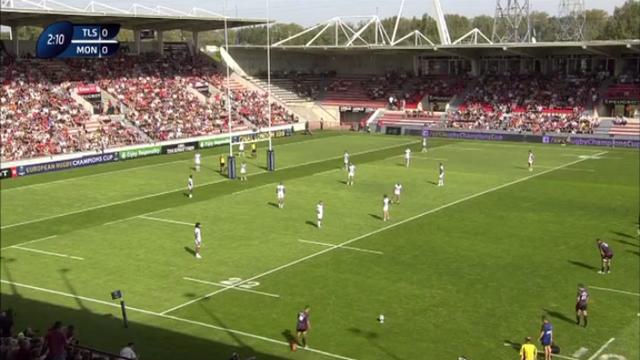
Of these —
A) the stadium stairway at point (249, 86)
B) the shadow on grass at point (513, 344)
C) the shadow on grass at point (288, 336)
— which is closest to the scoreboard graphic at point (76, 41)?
the stadium stairway at point (249, 86)

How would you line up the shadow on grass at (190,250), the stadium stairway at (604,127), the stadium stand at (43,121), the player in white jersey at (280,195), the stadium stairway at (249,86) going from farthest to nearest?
the stadium stairway at (249,86)
the stadium stairway at (604,127)
the stadium stand at (43,121)
the player in white jersey at (280,195)
the shadow on grass at (190,250)

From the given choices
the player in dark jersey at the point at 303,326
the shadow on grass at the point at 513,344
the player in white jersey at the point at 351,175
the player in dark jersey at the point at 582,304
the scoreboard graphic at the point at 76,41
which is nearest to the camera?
the shadow on grass at the point at 513,344

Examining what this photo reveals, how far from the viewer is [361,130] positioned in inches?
3236

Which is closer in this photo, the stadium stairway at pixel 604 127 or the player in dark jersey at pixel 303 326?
the player in dark jersey at pixel 303 326

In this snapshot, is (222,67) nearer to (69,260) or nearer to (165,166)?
(165,166)

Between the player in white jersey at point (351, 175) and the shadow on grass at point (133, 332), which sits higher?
the player in white jersey at point (351, 175)

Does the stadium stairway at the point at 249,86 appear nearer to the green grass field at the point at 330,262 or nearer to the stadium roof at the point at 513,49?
the stadium roof at the point at 513,49

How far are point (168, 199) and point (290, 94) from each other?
1962 inches

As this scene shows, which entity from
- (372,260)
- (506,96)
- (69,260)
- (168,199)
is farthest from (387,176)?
(506,96)

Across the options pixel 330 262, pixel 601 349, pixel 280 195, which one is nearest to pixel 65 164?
pixel 280 195

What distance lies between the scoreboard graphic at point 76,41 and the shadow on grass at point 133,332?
42.4m

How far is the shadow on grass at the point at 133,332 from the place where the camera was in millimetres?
20766

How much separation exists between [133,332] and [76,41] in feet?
160

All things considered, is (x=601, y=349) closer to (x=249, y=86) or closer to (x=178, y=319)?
(x=178, y=319)
